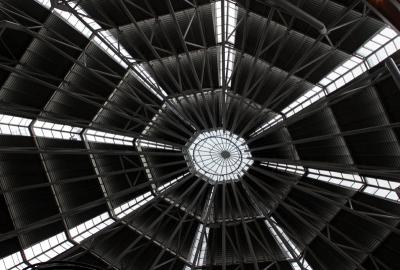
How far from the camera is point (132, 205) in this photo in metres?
37.0

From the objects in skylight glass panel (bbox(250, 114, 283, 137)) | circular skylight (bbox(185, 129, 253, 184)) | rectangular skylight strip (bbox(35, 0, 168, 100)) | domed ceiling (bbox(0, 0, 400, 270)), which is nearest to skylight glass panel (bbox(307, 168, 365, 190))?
domed ceiling (bbox(0, 0, 400, 270))

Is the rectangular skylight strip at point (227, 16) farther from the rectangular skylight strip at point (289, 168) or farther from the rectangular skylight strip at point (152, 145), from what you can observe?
the rectangular skylight strip at point (289, 168)

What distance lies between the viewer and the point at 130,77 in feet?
110

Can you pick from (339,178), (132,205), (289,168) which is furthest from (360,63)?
(132,205)

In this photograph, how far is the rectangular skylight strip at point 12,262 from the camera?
31.6 meters

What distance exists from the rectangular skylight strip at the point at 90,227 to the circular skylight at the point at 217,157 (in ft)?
26.3

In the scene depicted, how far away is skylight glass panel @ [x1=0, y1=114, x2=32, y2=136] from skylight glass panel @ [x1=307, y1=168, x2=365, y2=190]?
71.8 feet

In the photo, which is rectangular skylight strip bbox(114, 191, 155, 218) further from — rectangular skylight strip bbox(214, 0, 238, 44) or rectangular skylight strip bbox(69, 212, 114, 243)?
rectangular skylight strip bbox(214, 0, 238, 44)

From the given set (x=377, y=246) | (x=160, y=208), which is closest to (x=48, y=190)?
(x=160, y=208)

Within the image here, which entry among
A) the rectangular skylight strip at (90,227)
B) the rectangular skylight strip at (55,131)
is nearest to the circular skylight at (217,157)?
the rectangular skylight strip at (90,227)

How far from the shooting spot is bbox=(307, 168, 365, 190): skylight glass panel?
33.1 m

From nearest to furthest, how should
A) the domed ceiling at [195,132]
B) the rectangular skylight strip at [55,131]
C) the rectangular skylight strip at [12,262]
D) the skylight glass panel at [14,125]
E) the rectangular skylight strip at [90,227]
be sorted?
the domed ceiling at [195,132], the rectangular skylight strip at [12,262], the skylight glass panel at [14,125], the rectangular skylight strip at [55,131], the rectangular skylight strip at [90,227]

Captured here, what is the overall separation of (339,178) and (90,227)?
19617 mm

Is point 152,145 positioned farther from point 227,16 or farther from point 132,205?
point 227,16
